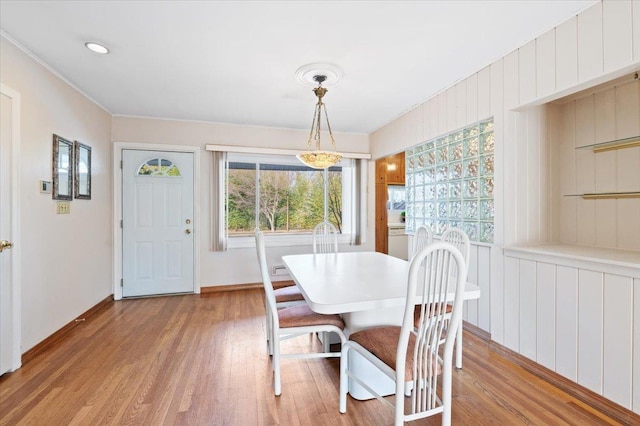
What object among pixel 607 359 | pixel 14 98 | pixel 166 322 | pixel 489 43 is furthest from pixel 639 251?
pixel 14 98

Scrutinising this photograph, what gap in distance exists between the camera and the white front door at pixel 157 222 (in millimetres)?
3865

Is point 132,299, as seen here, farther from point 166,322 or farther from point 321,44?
point 321,44

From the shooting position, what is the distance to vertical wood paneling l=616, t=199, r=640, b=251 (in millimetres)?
2035

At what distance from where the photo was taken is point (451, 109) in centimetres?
294

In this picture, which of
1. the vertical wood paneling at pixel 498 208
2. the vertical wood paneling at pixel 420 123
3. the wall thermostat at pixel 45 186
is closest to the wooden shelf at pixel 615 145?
the vertical wood paneling at pixel 498 208

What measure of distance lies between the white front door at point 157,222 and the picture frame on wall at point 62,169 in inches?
38.9

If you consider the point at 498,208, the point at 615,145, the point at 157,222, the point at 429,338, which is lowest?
the point at 429,338

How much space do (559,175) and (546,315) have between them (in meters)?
1.20

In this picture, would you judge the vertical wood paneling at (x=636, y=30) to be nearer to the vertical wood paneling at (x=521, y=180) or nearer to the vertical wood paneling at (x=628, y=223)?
the vertical wood paneling at (x=521, y=180)

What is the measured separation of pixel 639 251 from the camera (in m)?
1.99

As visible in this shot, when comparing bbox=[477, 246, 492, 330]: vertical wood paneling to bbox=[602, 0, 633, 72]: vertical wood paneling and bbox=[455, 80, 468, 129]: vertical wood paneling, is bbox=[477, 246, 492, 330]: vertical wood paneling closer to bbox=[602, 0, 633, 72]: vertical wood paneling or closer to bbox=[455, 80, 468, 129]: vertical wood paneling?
bbox=[455, 80, 468, 129]: vertical wood paneling

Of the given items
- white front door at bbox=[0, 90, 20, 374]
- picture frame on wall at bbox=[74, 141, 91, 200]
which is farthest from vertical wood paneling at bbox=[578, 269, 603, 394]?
picture frame on wall at bbox=[74, 141, 91, 200]

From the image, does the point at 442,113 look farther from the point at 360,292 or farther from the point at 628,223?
the point at 360,292

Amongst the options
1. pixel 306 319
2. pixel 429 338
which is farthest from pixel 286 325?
pixel 429 338
